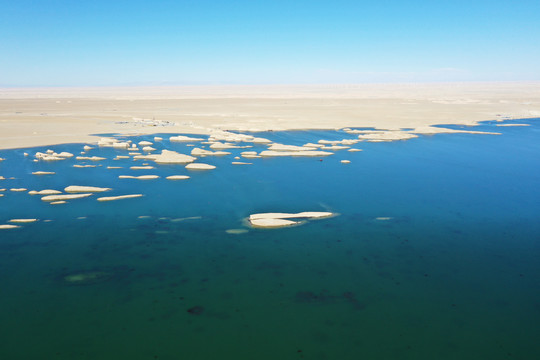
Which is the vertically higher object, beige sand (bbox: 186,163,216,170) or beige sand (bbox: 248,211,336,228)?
beige sand (bbox: 186,163,216,170)

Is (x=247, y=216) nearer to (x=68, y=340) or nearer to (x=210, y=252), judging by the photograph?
(x=210, y=252)

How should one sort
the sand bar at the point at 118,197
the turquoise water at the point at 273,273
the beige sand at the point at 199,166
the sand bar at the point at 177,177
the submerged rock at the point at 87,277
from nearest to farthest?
the turquoise water at the point at 273,273 → the submerged rock at the point at 87,277 → the sand bar at the point at 118,197 → the sand bar at the point at 177,177 → the beige sand at the point at 199,166

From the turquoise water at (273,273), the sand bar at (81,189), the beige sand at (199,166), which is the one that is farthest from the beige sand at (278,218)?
the beige sand at (199,166)

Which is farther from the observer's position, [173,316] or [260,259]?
[260,259]

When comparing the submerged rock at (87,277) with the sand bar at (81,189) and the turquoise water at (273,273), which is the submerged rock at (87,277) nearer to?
the turquoise water at (273,273)

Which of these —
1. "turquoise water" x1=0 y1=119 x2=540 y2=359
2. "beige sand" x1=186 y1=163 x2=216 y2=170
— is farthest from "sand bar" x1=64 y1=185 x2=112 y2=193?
"beige sand" x1=186 y1=163 x2=216 y2=170

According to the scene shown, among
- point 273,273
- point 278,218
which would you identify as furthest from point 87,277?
point 278,218

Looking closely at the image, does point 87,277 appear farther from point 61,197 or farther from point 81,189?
point 81,189

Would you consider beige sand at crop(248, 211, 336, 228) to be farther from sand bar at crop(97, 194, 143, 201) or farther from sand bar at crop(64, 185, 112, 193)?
sand bar at crop(64, 185, 112, 193)

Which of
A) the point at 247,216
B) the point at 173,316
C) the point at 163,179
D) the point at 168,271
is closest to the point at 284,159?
the point at 163,179
